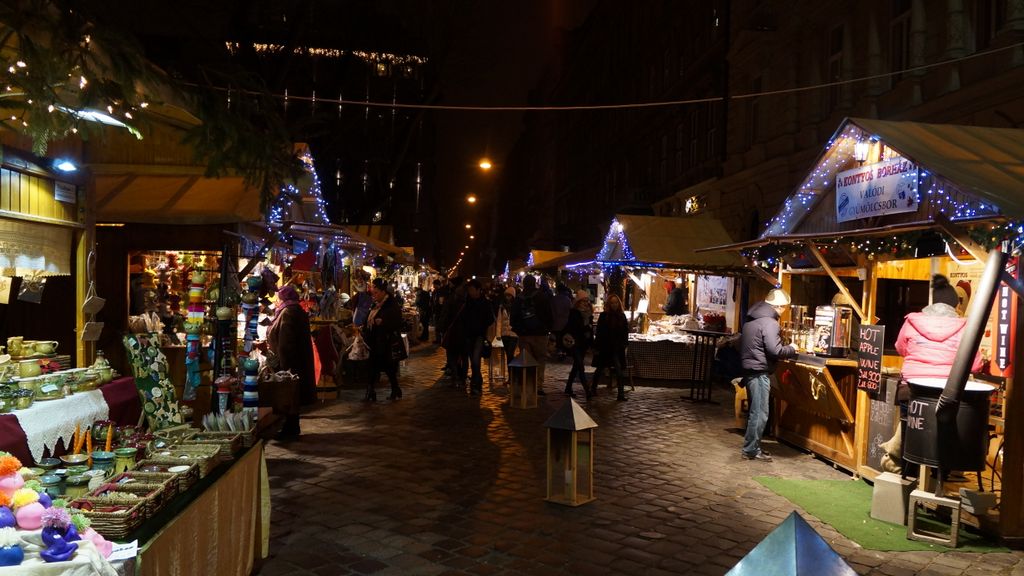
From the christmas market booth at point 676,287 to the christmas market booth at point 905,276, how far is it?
11.9 feet

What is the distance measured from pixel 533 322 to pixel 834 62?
9.58 meters

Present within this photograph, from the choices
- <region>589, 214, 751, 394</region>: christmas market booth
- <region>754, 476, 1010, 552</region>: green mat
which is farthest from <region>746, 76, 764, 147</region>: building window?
<region>754, 476, 1010, 552</region>: green mat

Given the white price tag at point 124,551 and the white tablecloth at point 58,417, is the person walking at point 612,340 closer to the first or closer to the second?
the white tablecloth at point 58,417

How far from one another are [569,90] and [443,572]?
53704 millimetres

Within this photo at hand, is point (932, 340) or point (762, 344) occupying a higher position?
point (932, 340)

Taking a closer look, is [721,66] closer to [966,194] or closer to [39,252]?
[966,194]

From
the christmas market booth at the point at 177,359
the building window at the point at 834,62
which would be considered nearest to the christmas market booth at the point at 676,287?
the building window at the point at 834,62

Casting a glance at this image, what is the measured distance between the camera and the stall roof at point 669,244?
15.6 metres

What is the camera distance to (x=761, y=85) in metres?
19.9

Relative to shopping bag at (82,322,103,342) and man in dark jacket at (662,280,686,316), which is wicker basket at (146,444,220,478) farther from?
man in dark jacket at (662,280,686,316)

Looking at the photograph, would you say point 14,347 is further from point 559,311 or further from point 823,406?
point 559,311

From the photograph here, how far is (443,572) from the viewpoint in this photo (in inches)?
194

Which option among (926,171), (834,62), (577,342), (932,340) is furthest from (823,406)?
(834,62)

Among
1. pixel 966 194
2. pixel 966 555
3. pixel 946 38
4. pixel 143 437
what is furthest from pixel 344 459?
pixel 946 38
